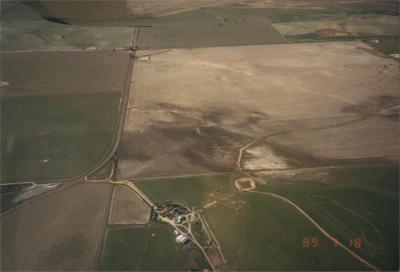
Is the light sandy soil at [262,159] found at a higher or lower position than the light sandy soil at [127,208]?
higher

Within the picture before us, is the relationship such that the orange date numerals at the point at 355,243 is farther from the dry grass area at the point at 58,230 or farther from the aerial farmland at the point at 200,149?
the dry grass area at the point at 58,230

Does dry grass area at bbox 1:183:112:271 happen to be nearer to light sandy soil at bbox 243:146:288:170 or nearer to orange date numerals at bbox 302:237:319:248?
light sandy soil at bbox 243:146:288:170

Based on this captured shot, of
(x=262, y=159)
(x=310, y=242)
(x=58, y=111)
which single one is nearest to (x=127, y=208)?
(x=262, y=159)

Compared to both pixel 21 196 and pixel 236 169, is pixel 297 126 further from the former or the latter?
pixel 21 196

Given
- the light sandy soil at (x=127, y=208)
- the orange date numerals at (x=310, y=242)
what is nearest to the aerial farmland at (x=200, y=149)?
the orange date numerals at (x=310, y=242)

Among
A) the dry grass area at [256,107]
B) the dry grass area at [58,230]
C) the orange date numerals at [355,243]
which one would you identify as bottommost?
the dry grass area at [58,230]

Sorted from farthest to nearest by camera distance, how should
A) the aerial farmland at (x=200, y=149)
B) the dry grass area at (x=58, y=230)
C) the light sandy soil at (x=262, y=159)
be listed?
1. the light sandy soil at (x=262, y=159)
2. the aerial farmland at (x=200, y=149)
3. the dry grass area at (x=58, y=230)
